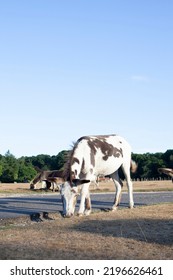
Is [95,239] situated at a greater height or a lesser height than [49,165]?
lesser

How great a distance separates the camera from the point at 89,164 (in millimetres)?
15453

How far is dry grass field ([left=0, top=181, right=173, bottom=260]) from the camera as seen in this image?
8.55 metres

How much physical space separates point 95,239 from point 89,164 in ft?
18.2

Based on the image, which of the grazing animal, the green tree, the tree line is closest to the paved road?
the grazing animal

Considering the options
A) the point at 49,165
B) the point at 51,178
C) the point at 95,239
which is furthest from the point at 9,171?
the point at 95,239

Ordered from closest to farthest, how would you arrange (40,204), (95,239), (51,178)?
(95,239)
(51,178)
(40,204)

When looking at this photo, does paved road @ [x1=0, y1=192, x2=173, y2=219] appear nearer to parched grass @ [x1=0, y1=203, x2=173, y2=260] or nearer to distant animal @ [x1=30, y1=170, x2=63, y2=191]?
distant animal @ [x1=30, y1=170, x2=63, y2=191]

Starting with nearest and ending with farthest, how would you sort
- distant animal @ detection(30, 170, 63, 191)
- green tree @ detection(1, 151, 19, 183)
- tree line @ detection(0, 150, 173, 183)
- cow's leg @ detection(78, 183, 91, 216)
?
cow's leg @ detection(78, 183, 91, 216) → distant animal @ detection(30, 170, 63, 191) → green tree @ detection(1, 151, 19, 183) → tree line @ detection(0, 150, 173, 183)

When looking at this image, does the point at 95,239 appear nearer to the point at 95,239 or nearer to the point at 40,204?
the point at 95,239

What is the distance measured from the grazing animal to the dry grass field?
865 millimetres

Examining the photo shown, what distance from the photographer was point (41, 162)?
391ft
